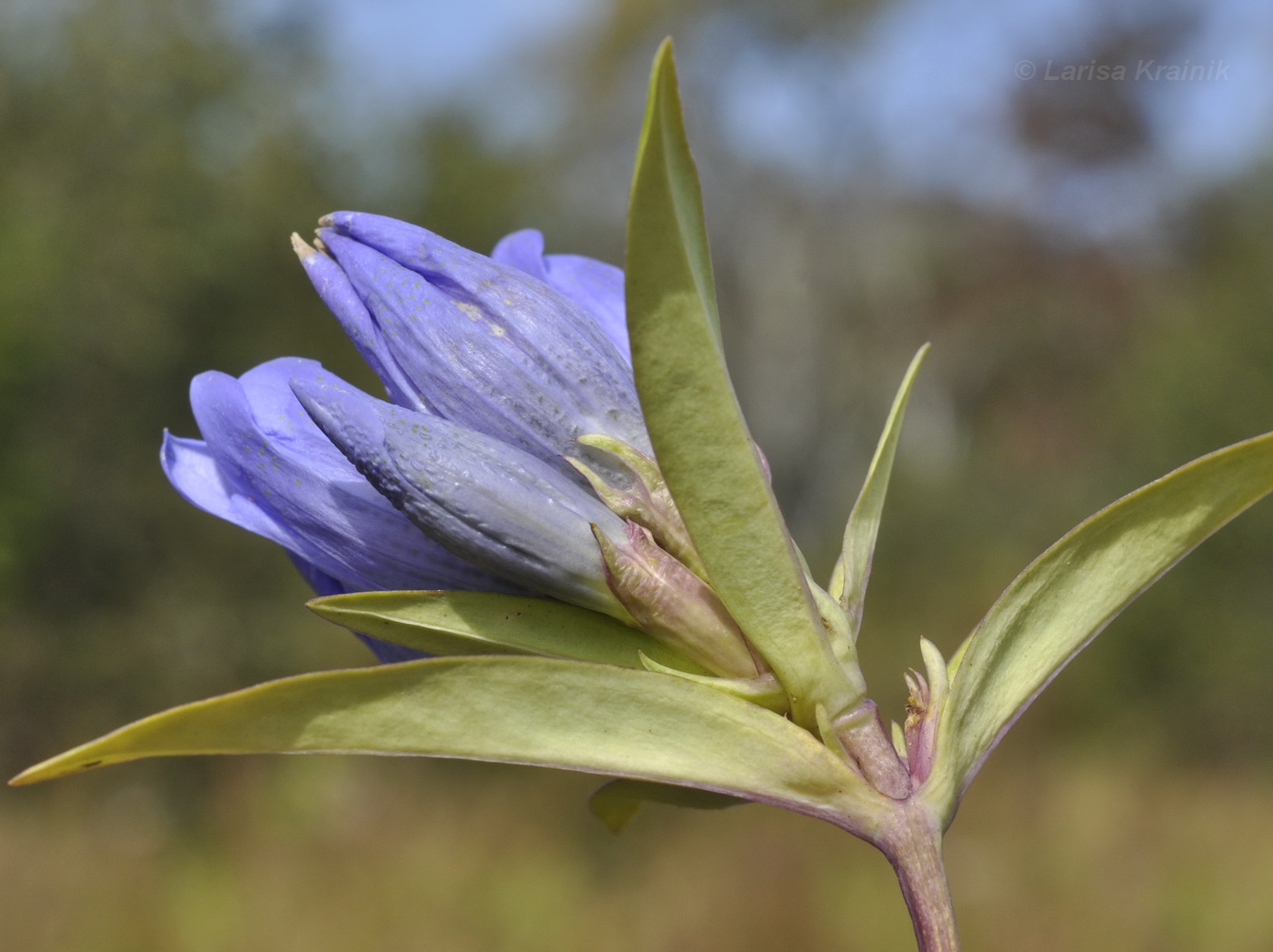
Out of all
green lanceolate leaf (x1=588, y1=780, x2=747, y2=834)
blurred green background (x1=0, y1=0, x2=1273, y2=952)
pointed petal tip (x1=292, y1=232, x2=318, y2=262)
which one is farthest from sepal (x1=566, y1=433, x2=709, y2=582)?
blurred green background (x1=0, y1=0, x2=1273, y2=952)

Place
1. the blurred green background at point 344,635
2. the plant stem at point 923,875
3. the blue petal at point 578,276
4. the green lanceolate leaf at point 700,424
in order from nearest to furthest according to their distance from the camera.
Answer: the green lanceolate leaf at point 700,424
the plant stem at point 923,875
the blue petal at point 578,276
the blurred green background at point 344,635

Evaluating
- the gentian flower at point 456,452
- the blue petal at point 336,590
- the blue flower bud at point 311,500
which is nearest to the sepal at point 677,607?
the gentian flower at point 456,452

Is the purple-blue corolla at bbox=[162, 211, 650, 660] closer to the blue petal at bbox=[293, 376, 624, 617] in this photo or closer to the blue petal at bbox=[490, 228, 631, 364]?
the blue petal at bbox=[293, 376, 624, 617]

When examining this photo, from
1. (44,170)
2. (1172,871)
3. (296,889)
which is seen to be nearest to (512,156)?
(44,170)

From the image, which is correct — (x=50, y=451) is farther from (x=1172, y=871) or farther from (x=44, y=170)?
(x=1172, y=871)

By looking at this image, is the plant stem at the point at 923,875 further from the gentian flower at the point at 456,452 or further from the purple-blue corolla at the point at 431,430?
the purple-blue corolla at the point at 431,430

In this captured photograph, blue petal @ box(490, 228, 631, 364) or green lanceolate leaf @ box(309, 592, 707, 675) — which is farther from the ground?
blue petal @ box(490, 228, 631, 364)
